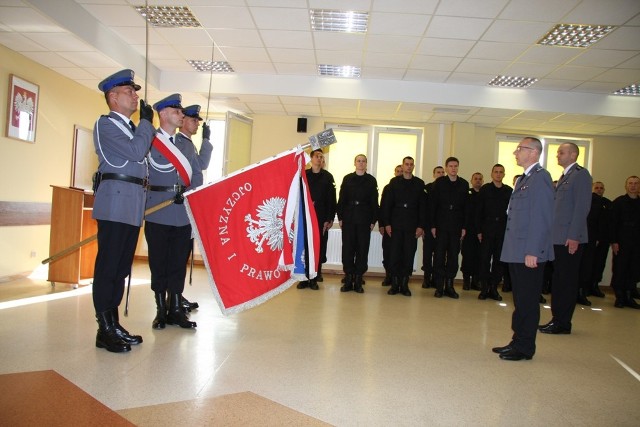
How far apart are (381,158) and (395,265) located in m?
3.11

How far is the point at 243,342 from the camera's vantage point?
2926 millimetres

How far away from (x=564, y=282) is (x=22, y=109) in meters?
6.27

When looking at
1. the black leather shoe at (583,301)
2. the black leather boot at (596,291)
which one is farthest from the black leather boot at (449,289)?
the black leather boot at (596,291)

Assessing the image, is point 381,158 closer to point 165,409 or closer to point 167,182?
point 167,182

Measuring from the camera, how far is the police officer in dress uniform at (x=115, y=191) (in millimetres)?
2523

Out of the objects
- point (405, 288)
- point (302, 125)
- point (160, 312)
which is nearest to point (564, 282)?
point (405, 288)

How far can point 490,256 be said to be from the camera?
5.46 meters

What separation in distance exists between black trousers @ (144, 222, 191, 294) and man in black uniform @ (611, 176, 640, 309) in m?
5.61

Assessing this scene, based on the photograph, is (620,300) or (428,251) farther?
(428,251)

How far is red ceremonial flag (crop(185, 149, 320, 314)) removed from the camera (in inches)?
110

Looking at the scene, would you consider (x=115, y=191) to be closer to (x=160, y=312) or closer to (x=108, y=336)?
(x=108, y=336)

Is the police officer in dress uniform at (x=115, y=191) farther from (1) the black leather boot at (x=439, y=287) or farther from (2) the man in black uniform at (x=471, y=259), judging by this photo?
(2) the man in black uniform at (x=471, y=259)

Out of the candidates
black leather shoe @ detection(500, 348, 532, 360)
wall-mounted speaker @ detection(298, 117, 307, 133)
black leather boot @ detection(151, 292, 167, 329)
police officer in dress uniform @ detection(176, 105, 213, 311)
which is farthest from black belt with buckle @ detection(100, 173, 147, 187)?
wall-mounted speaker @ detection(298, 117, 307, 133)

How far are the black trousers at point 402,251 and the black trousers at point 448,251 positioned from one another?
32 cm
